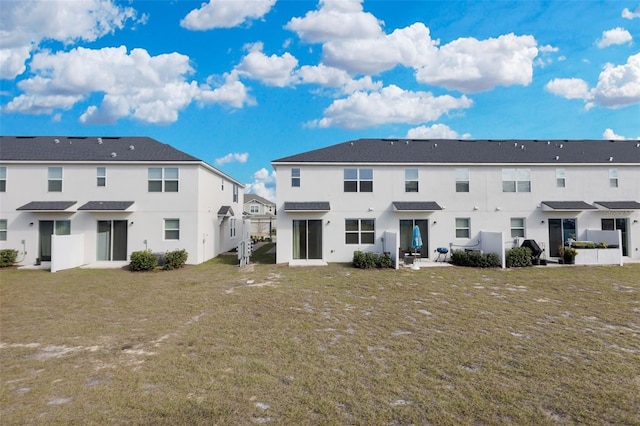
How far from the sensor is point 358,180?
736 inches

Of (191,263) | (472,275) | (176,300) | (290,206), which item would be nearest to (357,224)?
(290,206)

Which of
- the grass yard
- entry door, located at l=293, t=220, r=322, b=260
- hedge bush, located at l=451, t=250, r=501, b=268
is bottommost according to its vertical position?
the grass yard

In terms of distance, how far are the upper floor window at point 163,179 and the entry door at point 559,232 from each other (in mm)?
21333

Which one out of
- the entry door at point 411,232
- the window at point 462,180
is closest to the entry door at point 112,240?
the entry door at point 411,232

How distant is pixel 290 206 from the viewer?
17984 millimetres

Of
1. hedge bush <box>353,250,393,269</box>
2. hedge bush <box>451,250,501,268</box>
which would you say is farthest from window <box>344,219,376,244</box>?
hedge bush <box>451,250,501,268</box>

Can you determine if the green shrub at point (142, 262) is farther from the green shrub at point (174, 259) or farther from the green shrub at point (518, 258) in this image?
the green shrub at point (518, 258)

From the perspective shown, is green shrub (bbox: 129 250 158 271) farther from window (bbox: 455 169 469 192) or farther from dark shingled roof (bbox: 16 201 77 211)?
window (bbox: 455 169 469 192)

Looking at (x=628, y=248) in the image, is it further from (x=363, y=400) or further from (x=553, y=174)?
(x=363, y=400)

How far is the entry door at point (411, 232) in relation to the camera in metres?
18.6

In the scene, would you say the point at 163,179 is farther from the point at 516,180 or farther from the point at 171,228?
the point at 516,180

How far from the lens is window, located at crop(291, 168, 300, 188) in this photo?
1852 cm

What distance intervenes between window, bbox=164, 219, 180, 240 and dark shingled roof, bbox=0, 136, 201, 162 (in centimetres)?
340

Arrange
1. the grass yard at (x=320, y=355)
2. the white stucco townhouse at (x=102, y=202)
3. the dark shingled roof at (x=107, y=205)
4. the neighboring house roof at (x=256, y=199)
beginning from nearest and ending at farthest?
the grass yard at (x=320, y=355) → the dark shingled roof at (x=107, y=205) → the white stucco townhouse at (x=102, y=202) → the neighboring house roof at (x=256, y=199)
